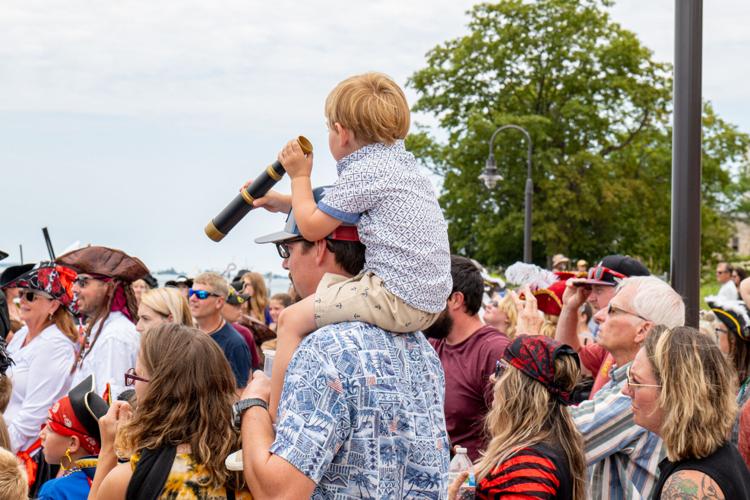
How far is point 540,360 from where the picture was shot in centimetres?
378

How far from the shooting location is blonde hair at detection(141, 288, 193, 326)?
6082mm

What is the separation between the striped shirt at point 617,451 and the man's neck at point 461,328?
1102 mm

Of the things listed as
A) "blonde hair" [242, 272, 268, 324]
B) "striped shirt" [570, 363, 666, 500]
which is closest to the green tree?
"blonde hair" [242, 272, 268, 324]

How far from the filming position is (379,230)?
2.62 meters

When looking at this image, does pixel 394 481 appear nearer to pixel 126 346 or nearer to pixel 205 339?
pixel 205 339

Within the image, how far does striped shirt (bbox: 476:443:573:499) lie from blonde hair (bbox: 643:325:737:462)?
1.41 ft

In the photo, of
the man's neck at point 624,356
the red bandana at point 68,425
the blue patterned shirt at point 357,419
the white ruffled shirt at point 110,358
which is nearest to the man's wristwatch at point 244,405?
the blue patterned shirt at point 357,419

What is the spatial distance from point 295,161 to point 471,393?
250 centimetres

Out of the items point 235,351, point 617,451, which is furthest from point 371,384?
point 235,351

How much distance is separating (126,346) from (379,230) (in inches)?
139

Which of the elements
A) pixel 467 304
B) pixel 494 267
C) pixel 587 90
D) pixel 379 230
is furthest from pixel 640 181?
pixel 379 230

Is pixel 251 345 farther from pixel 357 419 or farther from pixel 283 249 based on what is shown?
pixel 357 419

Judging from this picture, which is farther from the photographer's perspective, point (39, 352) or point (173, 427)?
point (39, 352)

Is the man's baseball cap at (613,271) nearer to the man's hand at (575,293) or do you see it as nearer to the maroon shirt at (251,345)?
the man's hand at (575,293)
